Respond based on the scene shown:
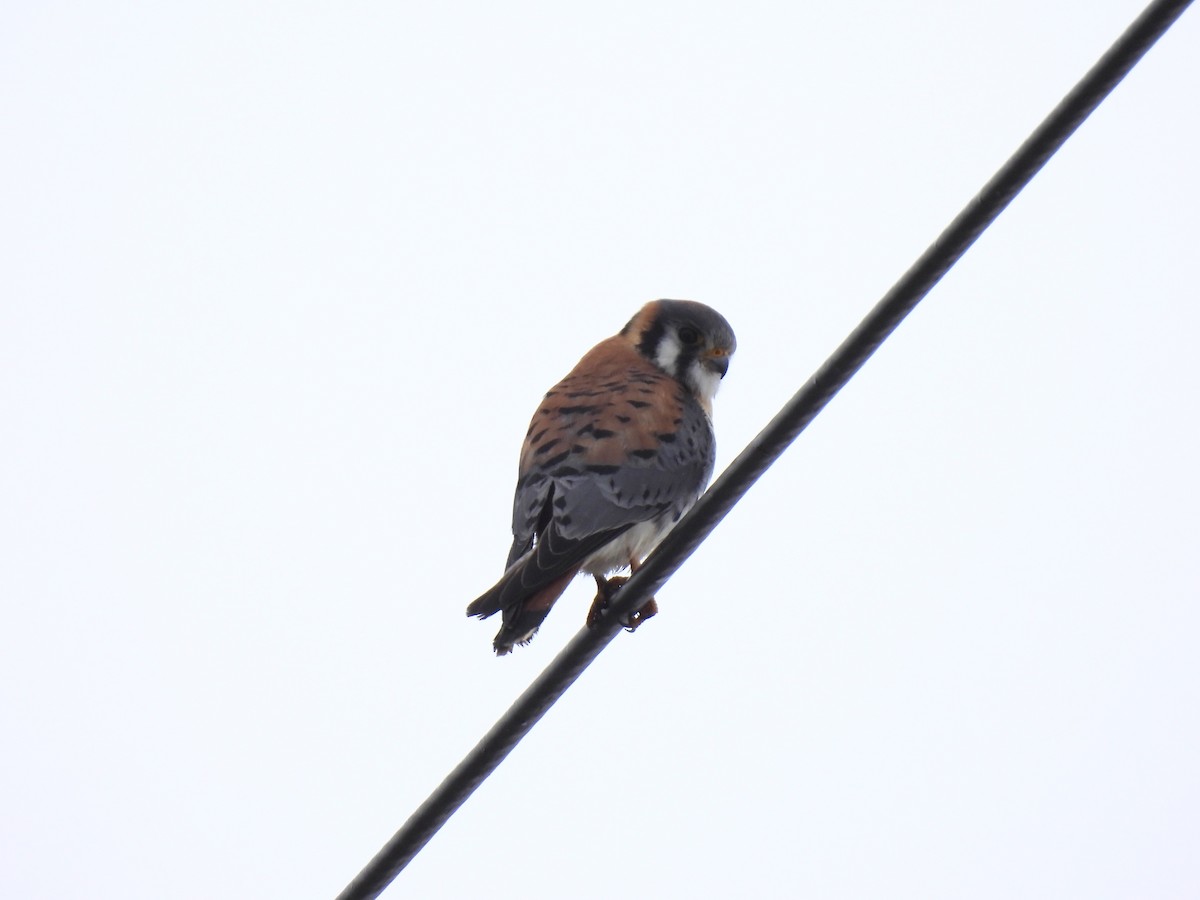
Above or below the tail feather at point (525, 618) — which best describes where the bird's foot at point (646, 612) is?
above

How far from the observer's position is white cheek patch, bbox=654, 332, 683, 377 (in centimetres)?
566

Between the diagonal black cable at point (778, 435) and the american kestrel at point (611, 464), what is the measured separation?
0.74m

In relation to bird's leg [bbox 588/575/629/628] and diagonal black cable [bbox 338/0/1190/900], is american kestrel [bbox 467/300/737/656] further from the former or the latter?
diagonal black cable [bbox 338/0/1190/900]

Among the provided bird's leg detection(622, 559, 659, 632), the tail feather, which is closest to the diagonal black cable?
the tail feather

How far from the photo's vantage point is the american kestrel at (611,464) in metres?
3.99

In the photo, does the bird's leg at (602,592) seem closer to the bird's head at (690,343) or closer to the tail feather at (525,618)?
the tail feather at (525,618)

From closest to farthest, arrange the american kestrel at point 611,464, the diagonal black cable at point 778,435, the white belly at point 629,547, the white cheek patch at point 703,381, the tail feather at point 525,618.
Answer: the diagonal black cable at point 778,435, the tail feather at point 525,618, the american kestrel at point 611,464, the white belly at point 629,547, the white cheek patch at point 703,381

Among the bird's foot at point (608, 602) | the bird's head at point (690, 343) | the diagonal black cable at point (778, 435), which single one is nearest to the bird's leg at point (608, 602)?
the bird's foot at point (608, 602)

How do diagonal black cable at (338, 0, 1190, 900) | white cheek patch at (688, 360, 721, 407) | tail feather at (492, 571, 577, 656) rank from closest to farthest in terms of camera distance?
diagonal black cable at (338, 0, 1190, 900) < tail feather at (492, 571, 577, 656) < white cheek patch at (688, 360, 721, 407)

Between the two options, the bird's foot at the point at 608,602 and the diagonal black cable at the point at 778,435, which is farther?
the bird's foot at the point at 608,602

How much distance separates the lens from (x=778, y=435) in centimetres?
289

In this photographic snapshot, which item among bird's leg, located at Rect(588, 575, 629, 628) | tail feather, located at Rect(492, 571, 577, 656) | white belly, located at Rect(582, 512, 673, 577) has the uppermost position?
white belly, located at Rect(582, 512, 673, 577)

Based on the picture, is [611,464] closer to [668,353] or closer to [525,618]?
[525,618]

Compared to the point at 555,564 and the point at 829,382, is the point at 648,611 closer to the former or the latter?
the point at 555,564
